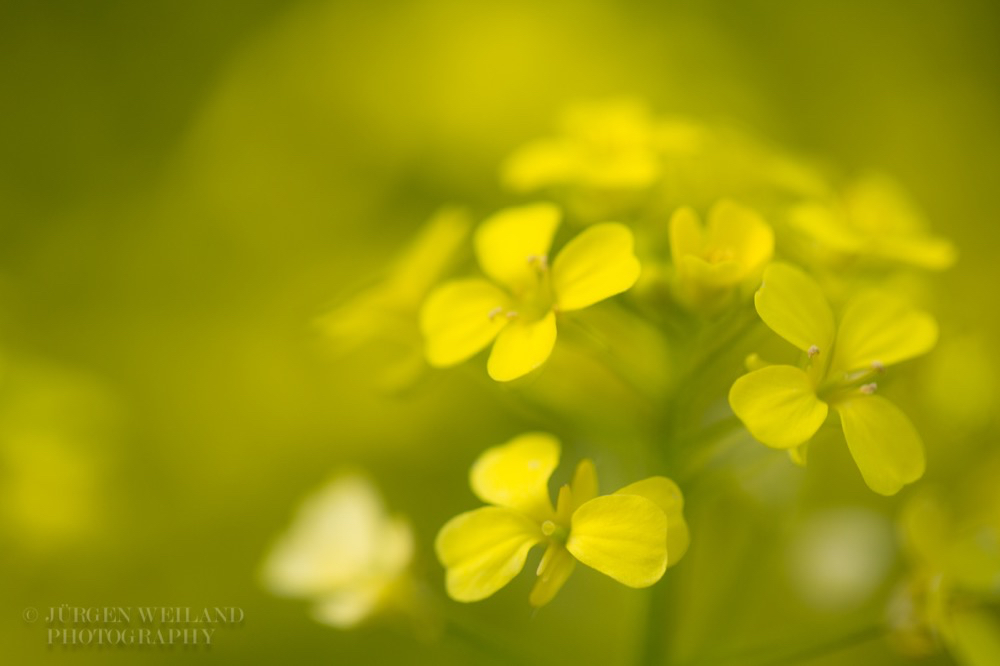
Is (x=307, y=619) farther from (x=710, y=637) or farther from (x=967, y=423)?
(x=967, y=423)

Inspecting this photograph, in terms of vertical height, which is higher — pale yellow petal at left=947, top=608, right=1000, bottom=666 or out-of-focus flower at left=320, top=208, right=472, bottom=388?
out-of-focus flower at left=320, top=208, right=472, bottom=388

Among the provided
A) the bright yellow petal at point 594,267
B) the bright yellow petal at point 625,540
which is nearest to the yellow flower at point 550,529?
the bright yellow petal at point 625,540

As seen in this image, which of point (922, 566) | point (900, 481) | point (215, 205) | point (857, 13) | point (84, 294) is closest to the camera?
point (900, 481)

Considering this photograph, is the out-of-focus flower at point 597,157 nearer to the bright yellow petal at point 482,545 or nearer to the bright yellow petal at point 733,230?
the bright yellow petal at point 733,230

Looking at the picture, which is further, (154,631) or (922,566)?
(154,631)

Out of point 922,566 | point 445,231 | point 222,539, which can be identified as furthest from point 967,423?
point 222,539

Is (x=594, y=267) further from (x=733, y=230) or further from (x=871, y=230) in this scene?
(x=871, y=230)

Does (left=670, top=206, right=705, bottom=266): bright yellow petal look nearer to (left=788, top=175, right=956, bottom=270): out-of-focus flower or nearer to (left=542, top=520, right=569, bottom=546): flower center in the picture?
(left=788, top=175, right=956, bottom=270): out-of-focus flower

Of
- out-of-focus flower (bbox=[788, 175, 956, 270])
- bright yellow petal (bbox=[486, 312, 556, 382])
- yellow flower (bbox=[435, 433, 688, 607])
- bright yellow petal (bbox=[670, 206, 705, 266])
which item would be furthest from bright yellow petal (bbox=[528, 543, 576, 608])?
out-of-focus flower (bbox=[788, 175, 956, 270])
